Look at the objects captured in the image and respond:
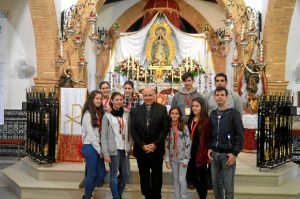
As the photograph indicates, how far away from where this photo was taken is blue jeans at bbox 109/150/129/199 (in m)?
4.99

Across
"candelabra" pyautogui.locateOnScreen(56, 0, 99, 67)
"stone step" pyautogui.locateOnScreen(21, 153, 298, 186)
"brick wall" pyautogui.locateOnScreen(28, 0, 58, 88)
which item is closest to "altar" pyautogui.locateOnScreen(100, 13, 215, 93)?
"candelabra" pyautogui.locateOnScreen(56, 0, 99, 67)

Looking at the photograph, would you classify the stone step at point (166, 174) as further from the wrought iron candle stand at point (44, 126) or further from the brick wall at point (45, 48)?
the brick wall at point (45, 48)

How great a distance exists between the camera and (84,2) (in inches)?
440

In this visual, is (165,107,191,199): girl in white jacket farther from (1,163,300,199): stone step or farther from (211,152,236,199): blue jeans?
(1,163,300,199): stone step

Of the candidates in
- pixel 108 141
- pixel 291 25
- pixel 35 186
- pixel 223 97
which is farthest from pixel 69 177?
pixel 291 25

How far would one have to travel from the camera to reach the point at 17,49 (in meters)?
10.6

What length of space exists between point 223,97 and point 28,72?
7.22m

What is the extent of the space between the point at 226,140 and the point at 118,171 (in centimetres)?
145

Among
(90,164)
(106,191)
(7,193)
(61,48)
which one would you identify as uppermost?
(61,48)

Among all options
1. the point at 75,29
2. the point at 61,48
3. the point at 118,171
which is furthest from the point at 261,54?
the point at 118,171

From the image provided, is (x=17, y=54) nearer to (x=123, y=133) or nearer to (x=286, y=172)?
(x=123, y=133)

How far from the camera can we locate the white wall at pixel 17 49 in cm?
1050

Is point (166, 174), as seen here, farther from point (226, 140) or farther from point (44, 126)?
point (44, 126)

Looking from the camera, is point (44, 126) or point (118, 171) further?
point (44, 126)
